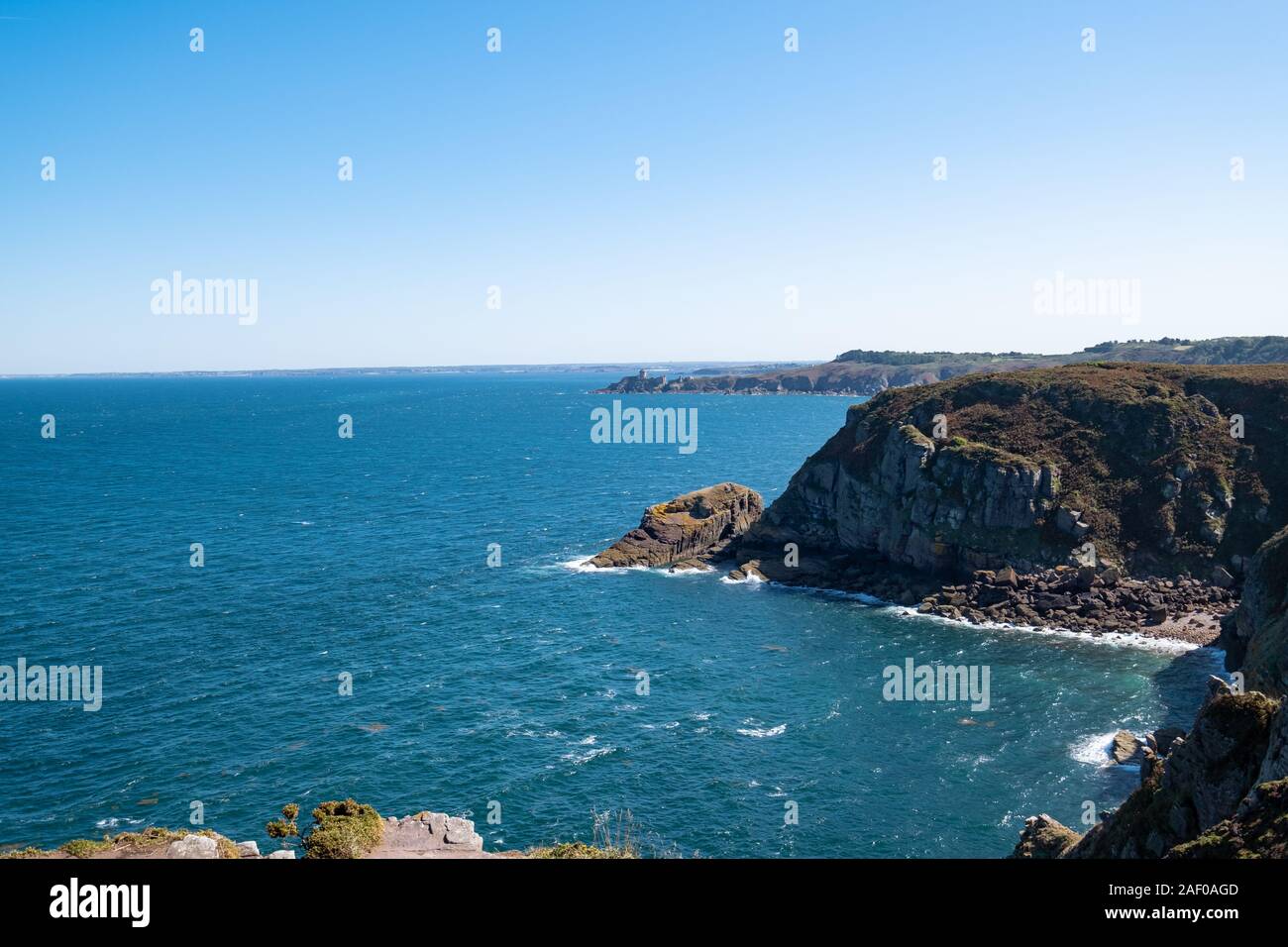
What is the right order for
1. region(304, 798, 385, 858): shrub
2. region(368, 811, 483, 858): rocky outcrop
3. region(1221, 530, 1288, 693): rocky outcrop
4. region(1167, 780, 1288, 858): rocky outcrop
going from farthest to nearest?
region(1221, 530, 1288, 693): rocky outcrop < region(368, 811, 483, 858): rocky outcrop < region(304, 798, 385, 858): shrub < region(1167, 780, 1288, 858): rocky outcrop

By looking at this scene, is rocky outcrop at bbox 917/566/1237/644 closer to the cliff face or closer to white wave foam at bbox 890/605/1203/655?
white wave foam at bbox 890/605/1203/655

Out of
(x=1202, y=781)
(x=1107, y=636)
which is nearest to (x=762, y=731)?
A: (x=1202, y=781)

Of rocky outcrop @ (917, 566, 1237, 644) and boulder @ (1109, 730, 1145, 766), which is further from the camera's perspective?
rocky outcrop @ (917, 566, 1237, 644)

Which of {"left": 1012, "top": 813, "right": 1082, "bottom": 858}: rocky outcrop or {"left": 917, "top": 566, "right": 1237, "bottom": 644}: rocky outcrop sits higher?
{"left": 917, "top": 566, "right": 1237, "bottom": 644}: rocky outcrop

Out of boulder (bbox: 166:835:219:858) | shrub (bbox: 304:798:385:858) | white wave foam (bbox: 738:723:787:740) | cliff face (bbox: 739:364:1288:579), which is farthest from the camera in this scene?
cliff face (bbox: 739:364:1288:579)

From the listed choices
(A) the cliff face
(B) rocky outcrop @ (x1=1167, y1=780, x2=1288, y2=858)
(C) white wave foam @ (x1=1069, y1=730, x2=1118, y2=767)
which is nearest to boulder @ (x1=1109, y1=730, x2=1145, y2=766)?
(C) white wave foam @ (x1=1069, y1=730, x2=1118, y2=767)

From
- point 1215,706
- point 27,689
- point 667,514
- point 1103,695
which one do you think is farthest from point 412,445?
point 1215,706

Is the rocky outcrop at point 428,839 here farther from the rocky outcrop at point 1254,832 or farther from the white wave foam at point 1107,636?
the white wave foam at point 1107,636
